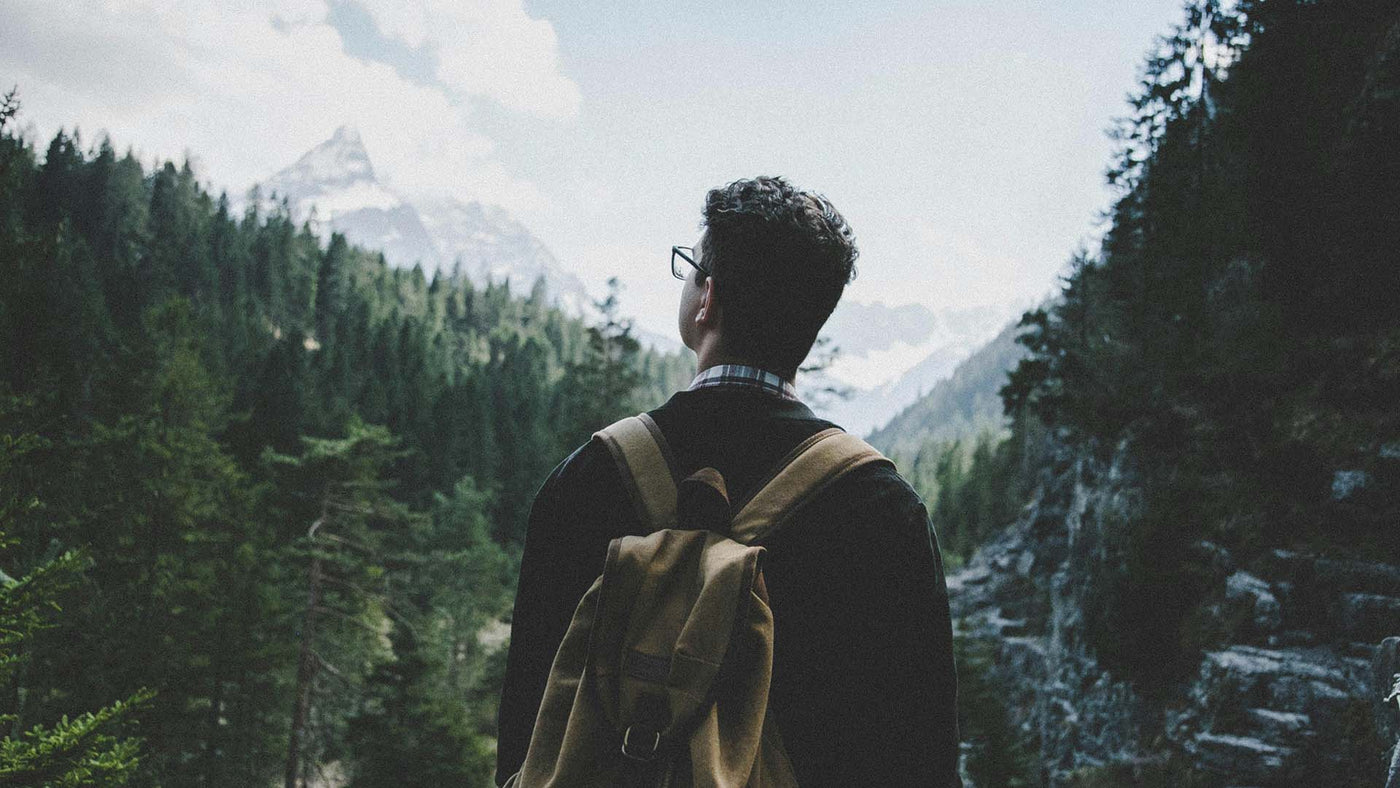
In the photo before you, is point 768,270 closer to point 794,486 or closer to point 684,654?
point 794,486

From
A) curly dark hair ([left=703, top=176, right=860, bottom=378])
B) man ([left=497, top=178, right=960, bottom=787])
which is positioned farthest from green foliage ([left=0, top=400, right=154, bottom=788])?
curly dark hair ([left=703, top=176, right=860, bottom=378])

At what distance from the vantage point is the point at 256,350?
202 ft

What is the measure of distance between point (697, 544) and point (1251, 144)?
54.8 feet

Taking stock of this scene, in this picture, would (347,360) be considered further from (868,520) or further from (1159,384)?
(868,520)

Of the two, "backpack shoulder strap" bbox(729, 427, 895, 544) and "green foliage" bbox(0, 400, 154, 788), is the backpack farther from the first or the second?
"green foliage" bbox(0, 400, 154, 788)

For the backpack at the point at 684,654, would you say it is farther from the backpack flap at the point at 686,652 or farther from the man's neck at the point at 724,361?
the man's neck at the point at 724,361

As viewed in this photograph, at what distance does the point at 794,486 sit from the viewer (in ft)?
5.57

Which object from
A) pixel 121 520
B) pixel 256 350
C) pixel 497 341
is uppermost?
pixel 497 341

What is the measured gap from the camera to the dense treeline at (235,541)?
32.2 ft

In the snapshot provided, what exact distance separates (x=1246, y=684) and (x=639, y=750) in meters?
11.4

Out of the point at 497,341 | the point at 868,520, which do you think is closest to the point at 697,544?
the point at 868,520

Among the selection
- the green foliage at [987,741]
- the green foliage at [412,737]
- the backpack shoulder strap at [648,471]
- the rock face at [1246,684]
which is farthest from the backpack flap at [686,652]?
the green foliage at [412,737]

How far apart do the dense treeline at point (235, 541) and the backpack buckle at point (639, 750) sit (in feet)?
16.7

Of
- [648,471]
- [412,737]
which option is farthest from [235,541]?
[648,471]
